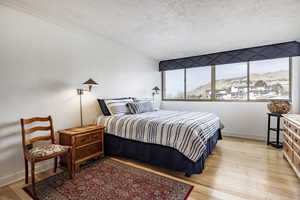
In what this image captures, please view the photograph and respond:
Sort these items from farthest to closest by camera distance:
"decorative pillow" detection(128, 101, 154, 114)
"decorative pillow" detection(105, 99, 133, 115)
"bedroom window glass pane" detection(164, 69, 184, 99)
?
1. "bedroom window glass pane" detection(164, 69, 184, 99)
2. "decorative pillow" detection(128, 101, 154, 114)
3. "decorative pillow" detection(105, 99, 133, 115)

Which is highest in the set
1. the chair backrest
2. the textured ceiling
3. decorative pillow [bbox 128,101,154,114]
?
the textured ceiling

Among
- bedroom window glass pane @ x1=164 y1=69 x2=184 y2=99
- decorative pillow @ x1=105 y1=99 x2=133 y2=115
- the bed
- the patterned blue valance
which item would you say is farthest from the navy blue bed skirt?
bedroom window glass pane @ x1=164 y1=69 x2=184 y2=99

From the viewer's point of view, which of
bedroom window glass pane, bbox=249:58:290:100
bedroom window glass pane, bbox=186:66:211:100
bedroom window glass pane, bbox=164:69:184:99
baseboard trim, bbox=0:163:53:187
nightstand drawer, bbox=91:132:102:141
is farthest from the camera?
bedroom window glass pane, bbox=164:69:184:99

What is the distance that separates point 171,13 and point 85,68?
5.99 ft

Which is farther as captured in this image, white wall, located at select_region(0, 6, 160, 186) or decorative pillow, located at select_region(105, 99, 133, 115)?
decorative pillow, located at select_region(105, 99, 133, 115)

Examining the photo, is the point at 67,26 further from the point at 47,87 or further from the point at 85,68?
the point at 47,87

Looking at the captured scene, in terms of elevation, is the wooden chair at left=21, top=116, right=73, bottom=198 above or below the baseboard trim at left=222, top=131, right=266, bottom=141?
above

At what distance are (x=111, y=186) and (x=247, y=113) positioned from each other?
146 inches

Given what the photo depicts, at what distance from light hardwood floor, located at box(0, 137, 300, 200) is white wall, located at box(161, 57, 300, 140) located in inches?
36.3

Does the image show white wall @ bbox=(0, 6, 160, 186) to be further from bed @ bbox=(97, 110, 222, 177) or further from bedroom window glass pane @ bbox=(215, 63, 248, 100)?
bedroom window glass pane @ bbox=(215, 63, 248, 100)

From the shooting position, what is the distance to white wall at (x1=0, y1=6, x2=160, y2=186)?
2021 millimetres

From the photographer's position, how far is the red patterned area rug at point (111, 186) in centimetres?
174

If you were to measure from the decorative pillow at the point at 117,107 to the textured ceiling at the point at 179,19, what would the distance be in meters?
1.37

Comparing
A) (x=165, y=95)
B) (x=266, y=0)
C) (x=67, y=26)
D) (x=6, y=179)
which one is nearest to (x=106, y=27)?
(x=67, y=26)
